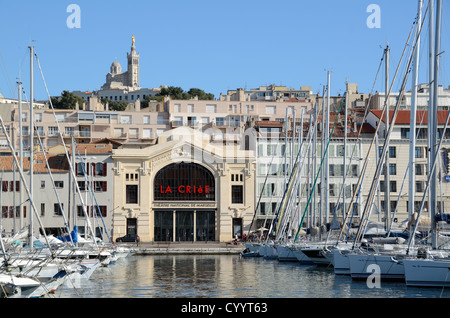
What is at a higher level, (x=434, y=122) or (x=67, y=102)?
(x=67, y=102)

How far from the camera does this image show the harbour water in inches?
1553

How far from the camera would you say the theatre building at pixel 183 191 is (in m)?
93.5

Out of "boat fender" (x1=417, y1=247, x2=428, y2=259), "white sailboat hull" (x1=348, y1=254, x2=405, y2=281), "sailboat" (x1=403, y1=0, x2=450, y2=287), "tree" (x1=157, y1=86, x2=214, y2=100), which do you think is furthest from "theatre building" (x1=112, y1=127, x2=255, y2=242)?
"tree" (x1=157, y1=86, x2=214, y2=100)

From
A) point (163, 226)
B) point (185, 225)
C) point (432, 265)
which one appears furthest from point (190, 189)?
point (432, 265)

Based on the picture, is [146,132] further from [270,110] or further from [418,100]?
[418,100]

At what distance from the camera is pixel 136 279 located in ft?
164

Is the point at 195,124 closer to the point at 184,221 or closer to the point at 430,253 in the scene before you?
the point at 184,221

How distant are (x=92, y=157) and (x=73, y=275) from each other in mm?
50173

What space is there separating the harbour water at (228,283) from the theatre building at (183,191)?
90.5 ft

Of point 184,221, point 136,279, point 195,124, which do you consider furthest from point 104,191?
point 136,279

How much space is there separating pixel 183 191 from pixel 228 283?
156 feet

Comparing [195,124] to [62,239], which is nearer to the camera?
[62,239]

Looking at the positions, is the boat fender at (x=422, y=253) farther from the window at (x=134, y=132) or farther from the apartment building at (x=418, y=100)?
the window at (x=134, y=132)

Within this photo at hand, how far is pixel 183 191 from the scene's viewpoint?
94000 millimetres
